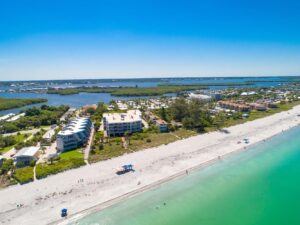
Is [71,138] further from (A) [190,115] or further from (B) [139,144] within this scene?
(A) [190,115]

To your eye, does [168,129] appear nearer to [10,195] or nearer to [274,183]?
[274,183]

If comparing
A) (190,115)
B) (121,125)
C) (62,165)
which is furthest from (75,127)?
(190,115)

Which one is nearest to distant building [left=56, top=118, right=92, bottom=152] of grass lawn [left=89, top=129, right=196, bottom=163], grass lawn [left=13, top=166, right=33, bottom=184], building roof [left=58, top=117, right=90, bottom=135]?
building roof [left=58, top=117, right=90, bottom=135]

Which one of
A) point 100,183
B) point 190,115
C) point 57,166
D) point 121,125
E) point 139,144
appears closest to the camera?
point 100,183

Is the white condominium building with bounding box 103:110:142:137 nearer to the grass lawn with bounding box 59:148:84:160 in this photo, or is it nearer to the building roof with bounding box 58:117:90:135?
the building roof with bounding box 58:117:90:135

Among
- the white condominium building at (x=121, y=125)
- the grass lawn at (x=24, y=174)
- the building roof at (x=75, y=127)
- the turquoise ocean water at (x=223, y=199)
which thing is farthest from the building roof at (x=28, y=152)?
the turquoise ocean water at (x=223, y=199)
